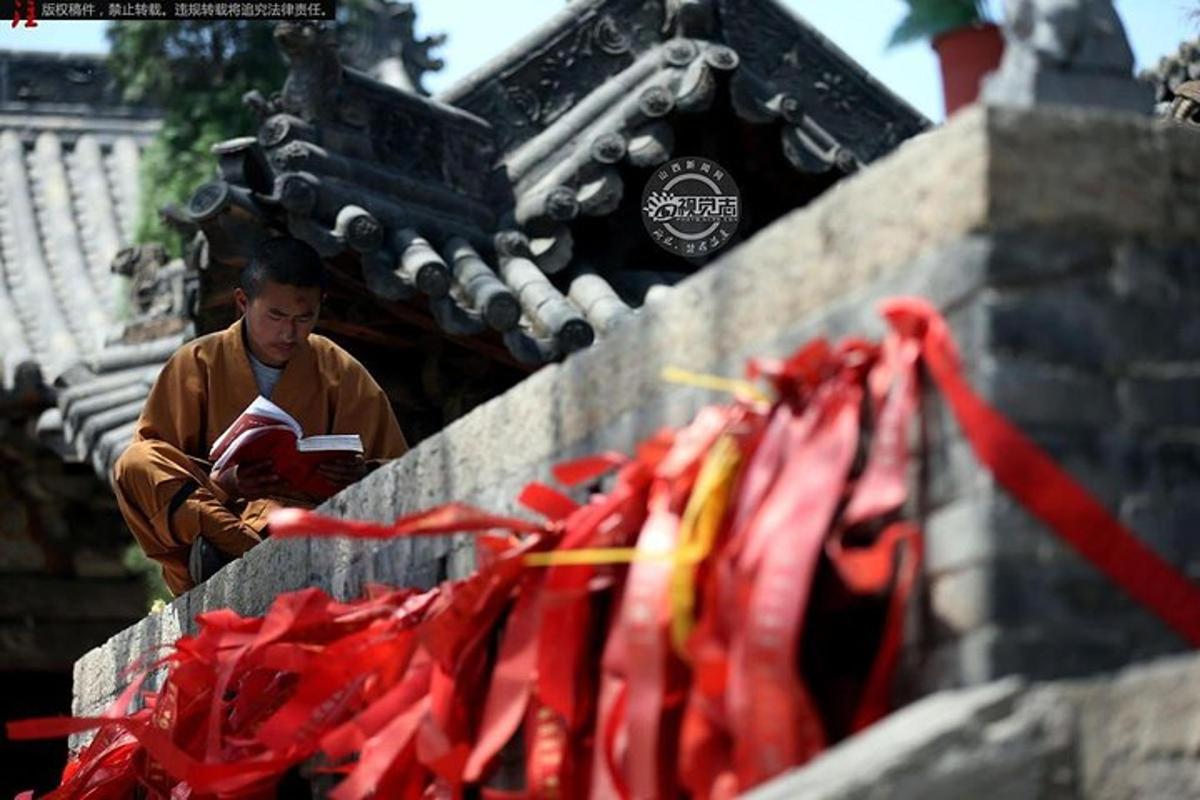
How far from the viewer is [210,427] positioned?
21.3 feet

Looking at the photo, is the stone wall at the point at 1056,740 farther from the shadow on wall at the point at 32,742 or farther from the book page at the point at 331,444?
the shadow on wall at the point at 32,742

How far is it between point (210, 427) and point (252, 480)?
0.36 metres

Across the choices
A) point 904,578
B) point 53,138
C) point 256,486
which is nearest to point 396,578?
point 256,486

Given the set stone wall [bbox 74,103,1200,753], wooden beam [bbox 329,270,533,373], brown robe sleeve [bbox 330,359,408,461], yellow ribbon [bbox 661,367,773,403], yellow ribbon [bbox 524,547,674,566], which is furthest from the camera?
wooden beam [bbox 329,270,533,373]

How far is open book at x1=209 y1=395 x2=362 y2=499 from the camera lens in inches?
238

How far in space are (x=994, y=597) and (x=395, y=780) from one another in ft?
4.81

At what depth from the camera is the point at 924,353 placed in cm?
325

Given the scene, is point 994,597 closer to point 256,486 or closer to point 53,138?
point 256,486

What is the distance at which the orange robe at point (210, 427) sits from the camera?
634 centimetres

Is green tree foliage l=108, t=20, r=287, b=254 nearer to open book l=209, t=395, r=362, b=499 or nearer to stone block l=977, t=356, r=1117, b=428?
open book l=209, t=395, r=362, b=499

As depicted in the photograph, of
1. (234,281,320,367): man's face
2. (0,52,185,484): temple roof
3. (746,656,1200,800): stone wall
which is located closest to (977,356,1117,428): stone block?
(746,656,1200,800): stone wall

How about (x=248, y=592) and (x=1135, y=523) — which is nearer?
(x=1135, y=523)

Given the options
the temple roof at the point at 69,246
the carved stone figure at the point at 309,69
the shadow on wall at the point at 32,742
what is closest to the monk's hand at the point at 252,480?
the carved stone figure at the point at 309,69

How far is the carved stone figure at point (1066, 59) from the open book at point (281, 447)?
286 centimetres
